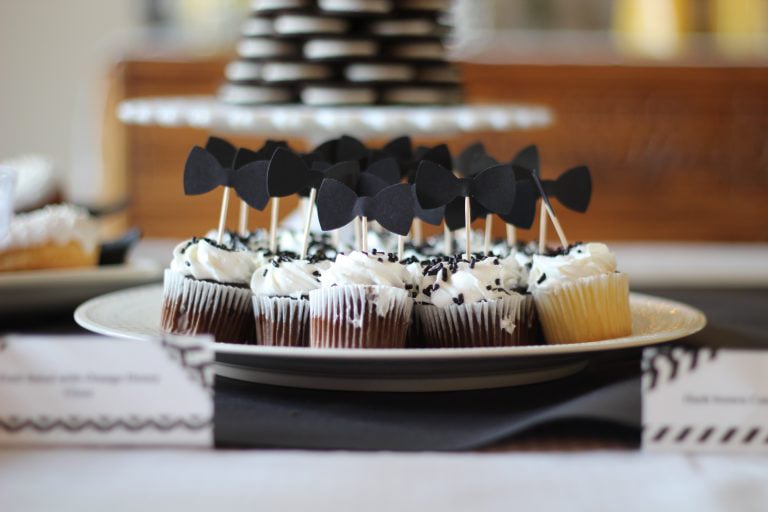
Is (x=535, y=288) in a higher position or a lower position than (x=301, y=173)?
lower

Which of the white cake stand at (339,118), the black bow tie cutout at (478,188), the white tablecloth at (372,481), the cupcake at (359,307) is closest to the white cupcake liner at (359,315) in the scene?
the cupcake at (359,307)

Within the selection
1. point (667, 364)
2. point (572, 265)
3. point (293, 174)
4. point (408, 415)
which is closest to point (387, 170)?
point (293, 174)

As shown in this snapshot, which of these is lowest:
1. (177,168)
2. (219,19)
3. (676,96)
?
(177,168)

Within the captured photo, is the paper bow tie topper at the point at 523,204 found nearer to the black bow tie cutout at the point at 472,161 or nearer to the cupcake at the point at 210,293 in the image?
the black bow tie cutout at the point at 472,161

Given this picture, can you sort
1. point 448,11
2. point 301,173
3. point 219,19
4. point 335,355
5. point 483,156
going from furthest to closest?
point 219,19 → point 448,11 → point 483,156 → point 301,173 → point 335,355

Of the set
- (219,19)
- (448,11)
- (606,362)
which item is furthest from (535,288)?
(219,19)

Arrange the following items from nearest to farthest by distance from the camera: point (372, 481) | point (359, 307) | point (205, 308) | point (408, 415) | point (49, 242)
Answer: point (372, 481) < point (408, 415) < point (359, 307) < point (205, 308) < point (49, 242)

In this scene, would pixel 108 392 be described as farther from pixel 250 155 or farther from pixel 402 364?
pixel 250 155

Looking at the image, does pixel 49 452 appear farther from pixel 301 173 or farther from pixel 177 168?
pixel 177 168
